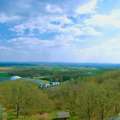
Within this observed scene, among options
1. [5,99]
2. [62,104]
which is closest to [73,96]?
[62,104]

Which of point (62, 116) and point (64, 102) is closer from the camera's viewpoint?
point (62, 116)

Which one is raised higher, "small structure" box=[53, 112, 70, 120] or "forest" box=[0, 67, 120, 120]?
"forest" box=[0, 67, 120, 120]

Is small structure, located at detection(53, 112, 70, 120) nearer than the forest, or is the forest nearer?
the forest

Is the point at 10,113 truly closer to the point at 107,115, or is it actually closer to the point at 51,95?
the point at 51,95

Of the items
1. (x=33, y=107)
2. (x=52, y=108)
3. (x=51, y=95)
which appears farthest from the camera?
(x=51, y=95)

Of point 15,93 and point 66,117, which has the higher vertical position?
point 15,93

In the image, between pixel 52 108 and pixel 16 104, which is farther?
pixel 52 108

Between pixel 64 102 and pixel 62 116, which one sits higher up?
pixel 64 102

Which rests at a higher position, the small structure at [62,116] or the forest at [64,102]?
the forest at [64,102]

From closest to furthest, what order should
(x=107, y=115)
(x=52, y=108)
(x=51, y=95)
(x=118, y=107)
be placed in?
(x=107, y=115)
(x=118, y=107)
(x=52, y=108)
(x=51, y=95)

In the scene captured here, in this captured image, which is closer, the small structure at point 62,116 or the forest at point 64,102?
the forest at point 64,102
